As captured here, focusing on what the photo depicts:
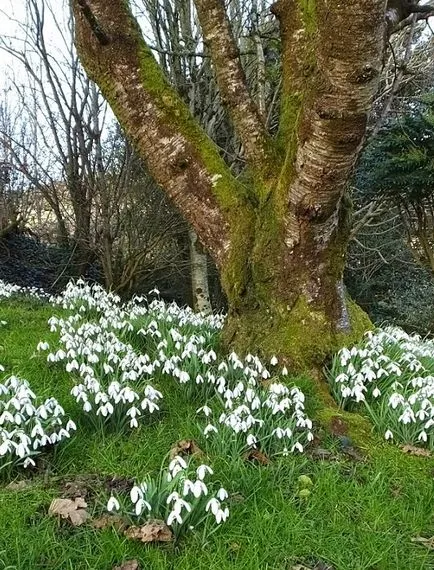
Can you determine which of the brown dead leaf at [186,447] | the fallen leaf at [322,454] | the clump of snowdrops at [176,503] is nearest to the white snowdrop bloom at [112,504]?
the clump of snowdrops at [176,503]

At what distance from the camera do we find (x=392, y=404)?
3.33m

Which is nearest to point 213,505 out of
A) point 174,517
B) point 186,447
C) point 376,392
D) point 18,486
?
point 174,517

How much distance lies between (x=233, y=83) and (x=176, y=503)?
10.4 feet

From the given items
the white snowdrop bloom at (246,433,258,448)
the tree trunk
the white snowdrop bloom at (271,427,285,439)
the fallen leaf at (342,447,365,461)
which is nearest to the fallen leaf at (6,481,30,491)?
the white snowdrop bloom at (246,433,258,448)

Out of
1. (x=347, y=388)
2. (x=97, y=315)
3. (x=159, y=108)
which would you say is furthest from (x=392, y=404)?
(x=97, y=315)

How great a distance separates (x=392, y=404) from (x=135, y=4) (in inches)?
316

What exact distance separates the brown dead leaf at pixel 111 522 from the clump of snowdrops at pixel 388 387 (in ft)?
5.53

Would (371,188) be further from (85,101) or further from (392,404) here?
(392,404)

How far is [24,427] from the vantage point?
8.79ft

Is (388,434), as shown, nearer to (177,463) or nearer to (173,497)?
(177,463)

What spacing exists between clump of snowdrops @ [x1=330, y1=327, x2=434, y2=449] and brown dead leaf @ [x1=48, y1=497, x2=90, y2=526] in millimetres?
→ 1779

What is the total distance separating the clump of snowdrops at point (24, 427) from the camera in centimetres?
251

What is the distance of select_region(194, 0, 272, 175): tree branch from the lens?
13.7ft

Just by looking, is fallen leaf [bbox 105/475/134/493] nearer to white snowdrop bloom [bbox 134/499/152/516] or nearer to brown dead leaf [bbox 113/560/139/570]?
white snowdrop bloom [bbox 134/499/152/516]
